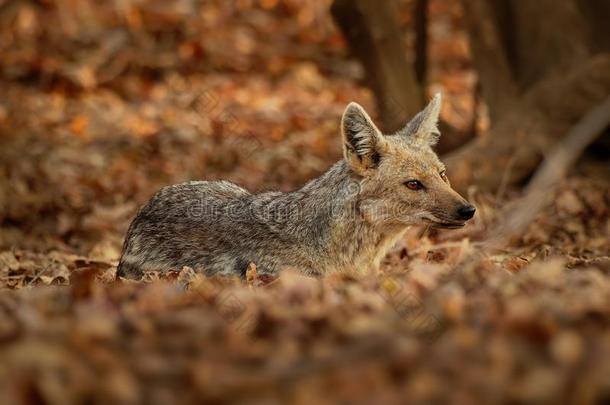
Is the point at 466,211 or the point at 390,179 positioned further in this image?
the point at 390,179

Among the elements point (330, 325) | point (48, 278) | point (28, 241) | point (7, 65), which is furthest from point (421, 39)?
point (330, 325)

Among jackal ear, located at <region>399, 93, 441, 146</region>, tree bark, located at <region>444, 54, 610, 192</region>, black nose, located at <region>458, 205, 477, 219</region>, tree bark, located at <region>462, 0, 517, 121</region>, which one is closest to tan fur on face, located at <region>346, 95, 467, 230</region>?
black nose, located at <region>458, 205, 477, 219</region>

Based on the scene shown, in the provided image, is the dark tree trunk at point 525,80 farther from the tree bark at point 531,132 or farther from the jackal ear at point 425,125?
the jackal ear at point 425,125

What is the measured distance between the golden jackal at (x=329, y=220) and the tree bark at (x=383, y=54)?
170 inches

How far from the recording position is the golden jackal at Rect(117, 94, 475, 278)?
7.14 meters

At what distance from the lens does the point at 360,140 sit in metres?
7.22

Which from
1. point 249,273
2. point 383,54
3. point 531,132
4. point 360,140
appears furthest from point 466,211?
point 383,54

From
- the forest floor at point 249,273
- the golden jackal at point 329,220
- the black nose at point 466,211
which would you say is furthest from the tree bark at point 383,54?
the black nose at point 466,211

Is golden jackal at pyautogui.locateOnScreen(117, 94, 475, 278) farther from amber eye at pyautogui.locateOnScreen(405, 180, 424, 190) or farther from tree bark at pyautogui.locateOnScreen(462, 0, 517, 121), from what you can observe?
tree bark at pyautogui.locateOnScreen(462, 0, 517, 121)

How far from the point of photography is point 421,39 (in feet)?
43.0

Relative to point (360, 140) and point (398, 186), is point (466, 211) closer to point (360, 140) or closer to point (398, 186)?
point (398, 186)

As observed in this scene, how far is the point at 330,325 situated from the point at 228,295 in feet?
3.58

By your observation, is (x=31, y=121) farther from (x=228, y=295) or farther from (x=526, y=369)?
(x=526, y=369)

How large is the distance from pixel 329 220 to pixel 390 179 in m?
0.57
